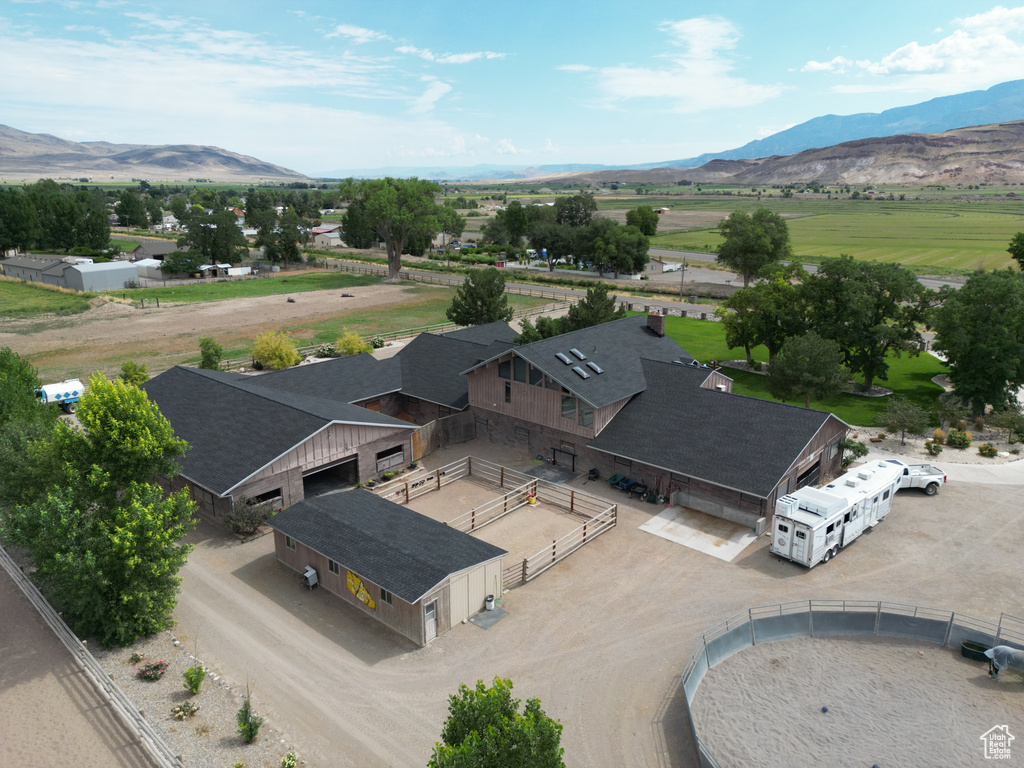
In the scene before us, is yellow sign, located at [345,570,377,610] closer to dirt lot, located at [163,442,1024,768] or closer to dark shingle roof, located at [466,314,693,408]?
dirt lot, located at [163,442,1024,768]

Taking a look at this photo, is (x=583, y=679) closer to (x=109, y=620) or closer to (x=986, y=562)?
(x=109, y=620)

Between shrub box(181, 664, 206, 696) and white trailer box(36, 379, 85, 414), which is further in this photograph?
white trailer box(36, 379, 85, 414)

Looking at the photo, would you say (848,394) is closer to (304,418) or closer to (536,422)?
(536,422)

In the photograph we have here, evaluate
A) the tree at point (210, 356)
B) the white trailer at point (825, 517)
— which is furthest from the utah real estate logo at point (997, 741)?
the tree at point (210, 356)

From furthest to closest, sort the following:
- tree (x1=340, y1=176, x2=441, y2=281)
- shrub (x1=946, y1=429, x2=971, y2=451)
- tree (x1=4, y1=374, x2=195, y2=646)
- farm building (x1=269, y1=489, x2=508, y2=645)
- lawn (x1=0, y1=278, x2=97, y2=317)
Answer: tree (x1=340, y1=176, x2=441, y2=281), lawn (x1=0, y1=278, x2=97, y2=317), shrub (x1=946, y1=429, x2=971, y2=451), farm building (x1=269, y1=489, x2=508, y2=645), tree (x1=4, y1=374, x2=195, y2=646)

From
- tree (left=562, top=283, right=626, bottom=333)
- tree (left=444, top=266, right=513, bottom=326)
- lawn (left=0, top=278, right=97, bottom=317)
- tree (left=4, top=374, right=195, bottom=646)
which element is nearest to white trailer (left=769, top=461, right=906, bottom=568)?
tree (left=4, top=374, right=195, bottom=646)

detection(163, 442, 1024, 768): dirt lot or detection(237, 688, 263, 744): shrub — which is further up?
detection(237, 688, 263, 744): shrub
